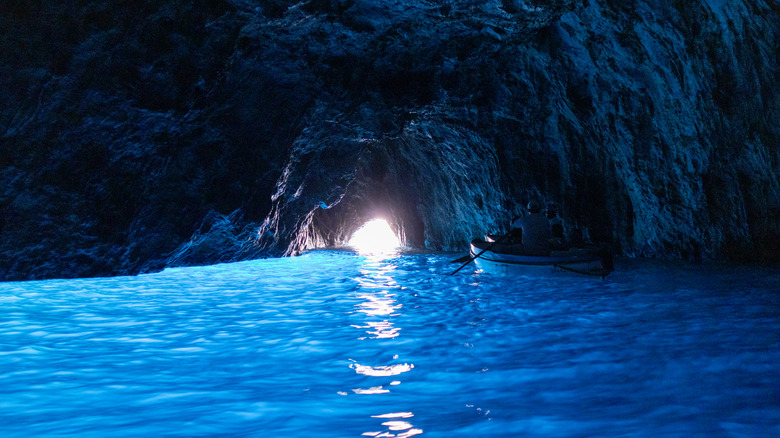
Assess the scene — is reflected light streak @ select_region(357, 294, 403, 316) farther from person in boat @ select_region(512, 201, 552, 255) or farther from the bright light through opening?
the bright light through opening

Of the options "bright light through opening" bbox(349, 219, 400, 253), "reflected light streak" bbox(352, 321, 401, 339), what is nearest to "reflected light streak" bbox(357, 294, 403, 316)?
"reflected light streak" bbox(352, 321, 401, 339)

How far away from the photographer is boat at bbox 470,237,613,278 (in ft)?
33.6

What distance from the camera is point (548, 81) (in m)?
14.3

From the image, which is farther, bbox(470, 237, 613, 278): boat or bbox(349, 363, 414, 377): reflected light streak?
bbox(470, 237, 613, 278): boat

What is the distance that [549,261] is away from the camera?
34.7ft

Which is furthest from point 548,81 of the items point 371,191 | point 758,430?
point 371,191

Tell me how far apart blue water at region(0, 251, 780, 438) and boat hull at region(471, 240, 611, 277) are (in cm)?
189

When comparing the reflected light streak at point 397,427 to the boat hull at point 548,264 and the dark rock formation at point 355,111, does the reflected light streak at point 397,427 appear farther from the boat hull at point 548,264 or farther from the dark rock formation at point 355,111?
the dark rock formation at point 355,111

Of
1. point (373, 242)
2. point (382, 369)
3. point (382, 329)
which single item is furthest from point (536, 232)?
point (373, 242)

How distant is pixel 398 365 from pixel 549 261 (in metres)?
7.16

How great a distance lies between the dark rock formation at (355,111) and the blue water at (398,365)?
146 inches

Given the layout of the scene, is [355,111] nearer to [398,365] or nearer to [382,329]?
[382,329]

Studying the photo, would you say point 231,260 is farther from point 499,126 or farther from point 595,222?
point 595,222

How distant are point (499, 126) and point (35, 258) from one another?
13103 millimetres
